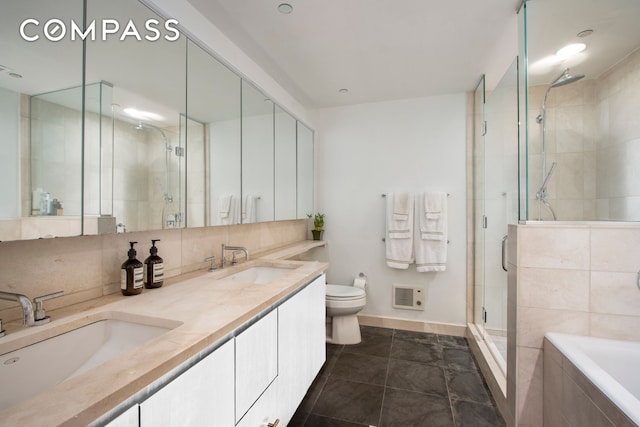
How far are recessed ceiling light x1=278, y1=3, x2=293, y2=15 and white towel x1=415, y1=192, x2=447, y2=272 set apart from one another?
1893 mm

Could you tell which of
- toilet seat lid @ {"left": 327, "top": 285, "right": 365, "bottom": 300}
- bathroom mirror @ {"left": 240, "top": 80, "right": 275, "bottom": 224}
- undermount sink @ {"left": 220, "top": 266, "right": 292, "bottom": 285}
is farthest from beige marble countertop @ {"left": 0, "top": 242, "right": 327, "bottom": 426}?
toilet seat lid @ {"left": 327, "top": 285, "right": 365, "bottom": 300}

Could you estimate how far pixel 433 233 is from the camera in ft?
8.80

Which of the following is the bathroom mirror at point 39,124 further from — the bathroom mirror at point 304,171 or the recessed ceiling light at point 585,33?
the recessed ceiling light at point 585,33

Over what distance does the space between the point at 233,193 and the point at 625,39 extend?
85.6 inches

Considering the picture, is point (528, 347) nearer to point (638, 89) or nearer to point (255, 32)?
point (638, 89)

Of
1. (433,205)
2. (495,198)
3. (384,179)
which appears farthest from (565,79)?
(384,179)

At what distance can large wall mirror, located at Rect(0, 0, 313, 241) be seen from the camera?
2.58 ft

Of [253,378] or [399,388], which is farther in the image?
[399,388]

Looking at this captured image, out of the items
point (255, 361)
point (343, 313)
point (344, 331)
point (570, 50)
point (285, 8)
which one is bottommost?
point (344, 331)

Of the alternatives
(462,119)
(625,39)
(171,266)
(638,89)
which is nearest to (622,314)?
(638,89)

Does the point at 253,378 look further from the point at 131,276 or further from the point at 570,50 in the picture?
the point at 570,50

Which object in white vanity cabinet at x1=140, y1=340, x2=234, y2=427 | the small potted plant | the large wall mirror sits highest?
the large wall mirror

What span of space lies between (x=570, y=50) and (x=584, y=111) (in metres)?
0.33

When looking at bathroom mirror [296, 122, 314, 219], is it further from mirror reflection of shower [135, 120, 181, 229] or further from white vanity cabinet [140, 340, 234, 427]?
white vanity cabinet [140, 340, 234, 427]
